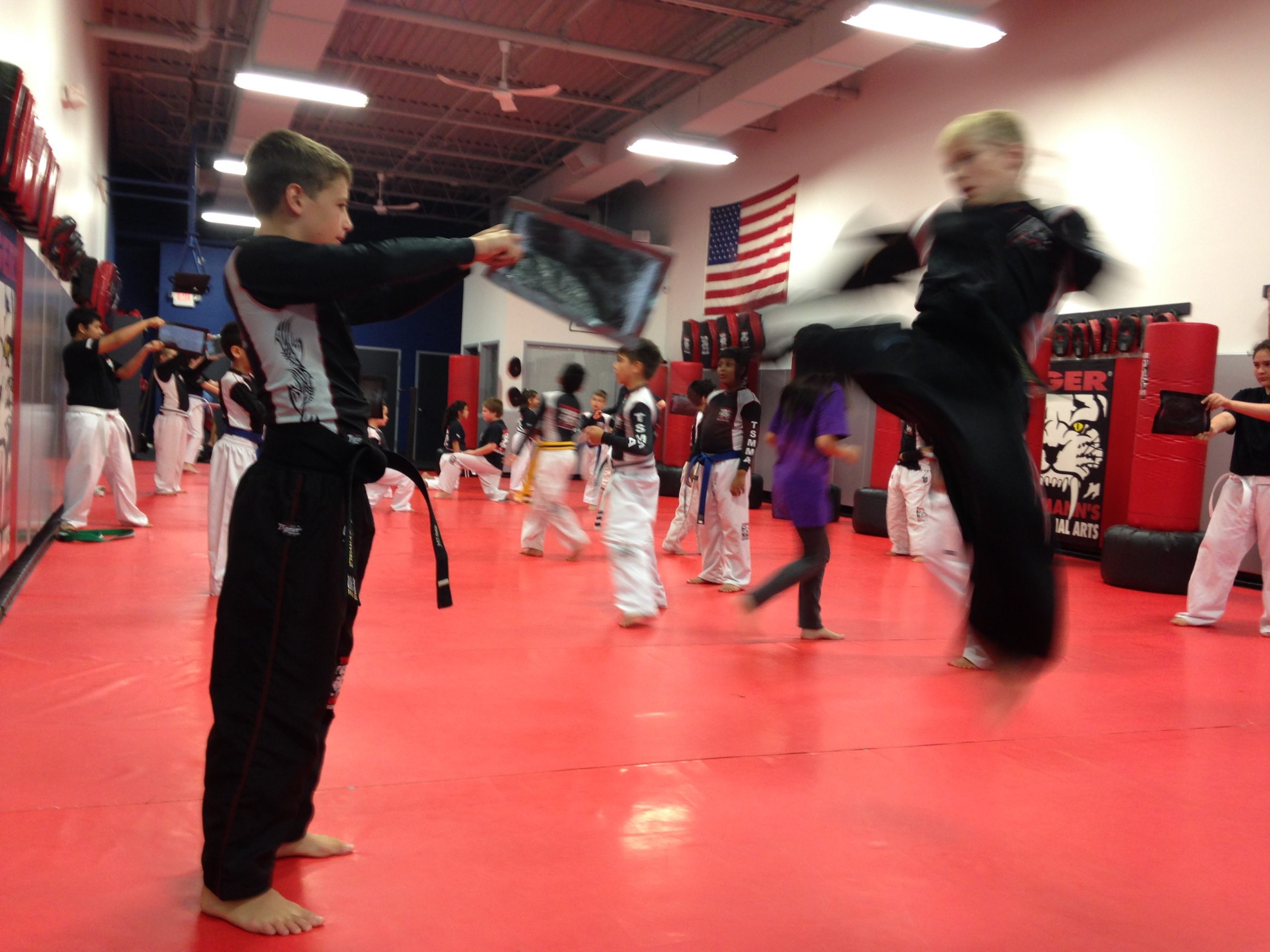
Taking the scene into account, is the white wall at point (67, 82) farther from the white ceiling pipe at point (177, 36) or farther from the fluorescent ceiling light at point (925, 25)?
the fluorescent ceiling light at point (925, 25)

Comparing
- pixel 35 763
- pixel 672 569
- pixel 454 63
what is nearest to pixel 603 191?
pixel 454 63

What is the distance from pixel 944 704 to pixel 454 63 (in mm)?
12425

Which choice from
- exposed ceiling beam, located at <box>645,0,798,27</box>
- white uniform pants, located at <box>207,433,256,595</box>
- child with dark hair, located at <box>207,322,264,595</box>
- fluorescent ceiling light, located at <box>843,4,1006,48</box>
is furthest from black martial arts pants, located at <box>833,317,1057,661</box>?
exposed ceiling beam, located at <box>645,0,798,27</box>

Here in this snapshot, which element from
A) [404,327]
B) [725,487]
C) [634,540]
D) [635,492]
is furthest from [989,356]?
[404,327]

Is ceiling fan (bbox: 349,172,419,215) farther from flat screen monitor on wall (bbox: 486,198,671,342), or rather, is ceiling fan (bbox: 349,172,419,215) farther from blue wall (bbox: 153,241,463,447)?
flat screen monitor on wall (bbox: 486,198,671,342)

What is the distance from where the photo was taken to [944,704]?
4.45 meters

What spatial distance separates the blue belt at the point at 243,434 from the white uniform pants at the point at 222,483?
0.03 feet

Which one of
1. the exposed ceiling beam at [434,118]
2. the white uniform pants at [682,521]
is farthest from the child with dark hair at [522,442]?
the exposed ceiling beam at [434,118]

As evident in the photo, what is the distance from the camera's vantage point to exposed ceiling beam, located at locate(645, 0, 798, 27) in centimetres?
1102

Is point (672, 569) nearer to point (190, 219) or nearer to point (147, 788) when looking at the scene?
point (147, 788)

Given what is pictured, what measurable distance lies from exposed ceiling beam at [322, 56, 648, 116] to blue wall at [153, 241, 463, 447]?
8199 millimetres

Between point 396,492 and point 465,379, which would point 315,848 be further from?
point 465,379

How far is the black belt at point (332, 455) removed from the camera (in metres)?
2.27

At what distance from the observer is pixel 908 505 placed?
958 cm
